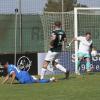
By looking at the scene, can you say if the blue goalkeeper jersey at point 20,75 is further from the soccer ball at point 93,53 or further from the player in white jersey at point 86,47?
the soccer ball at point 93,53

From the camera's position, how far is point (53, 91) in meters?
13.7

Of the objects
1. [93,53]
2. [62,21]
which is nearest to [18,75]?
[93,53]

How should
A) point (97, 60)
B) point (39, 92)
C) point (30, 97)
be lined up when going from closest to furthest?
1. point (30, 97)
2. point (39, 92)
3. point (97, 60)

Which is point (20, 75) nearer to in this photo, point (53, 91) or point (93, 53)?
point (53, 91)

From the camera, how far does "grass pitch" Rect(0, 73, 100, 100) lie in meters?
12.4

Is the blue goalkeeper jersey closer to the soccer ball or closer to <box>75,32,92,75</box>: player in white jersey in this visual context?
<box>75,32,92,75</box>: player in white jersey

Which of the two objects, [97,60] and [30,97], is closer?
[30,97]

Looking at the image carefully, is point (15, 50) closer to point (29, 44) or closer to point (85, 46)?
point (29, 44)

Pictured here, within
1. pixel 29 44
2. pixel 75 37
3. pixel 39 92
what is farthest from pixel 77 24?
pixel 39 92

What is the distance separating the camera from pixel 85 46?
21.1 m

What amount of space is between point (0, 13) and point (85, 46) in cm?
416

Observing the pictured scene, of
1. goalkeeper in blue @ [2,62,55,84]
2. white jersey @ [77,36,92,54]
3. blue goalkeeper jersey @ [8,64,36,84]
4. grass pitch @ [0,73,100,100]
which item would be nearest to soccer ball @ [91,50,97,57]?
white jersey @ [77,36,92,54]

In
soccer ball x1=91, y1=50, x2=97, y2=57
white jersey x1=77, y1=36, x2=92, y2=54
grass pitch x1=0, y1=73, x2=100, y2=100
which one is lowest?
grass pitch x1=0, y1=73, x2=100, y2=100

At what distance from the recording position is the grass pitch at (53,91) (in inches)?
489
